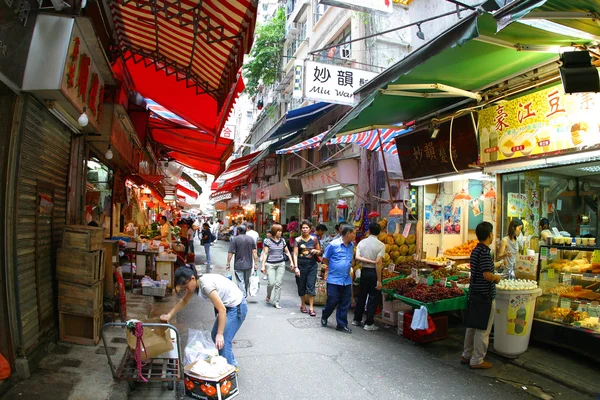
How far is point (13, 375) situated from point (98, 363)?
0.86 m

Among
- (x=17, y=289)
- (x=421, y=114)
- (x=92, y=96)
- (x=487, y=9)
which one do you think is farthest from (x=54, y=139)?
(x=421, y=114)

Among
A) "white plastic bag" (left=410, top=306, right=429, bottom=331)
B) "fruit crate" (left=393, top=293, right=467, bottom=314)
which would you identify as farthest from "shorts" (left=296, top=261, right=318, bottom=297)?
"white plastic bag" (left=410, top=306, right=429, bottom=331)

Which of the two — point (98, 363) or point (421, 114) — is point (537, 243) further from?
point (98, 363)

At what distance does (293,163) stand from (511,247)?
16891 millimetres

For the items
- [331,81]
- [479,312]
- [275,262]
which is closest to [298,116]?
[331,81]

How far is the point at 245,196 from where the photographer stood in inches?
1341

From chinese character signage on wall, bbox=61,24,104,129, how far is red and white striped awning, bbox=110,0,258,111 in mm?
757

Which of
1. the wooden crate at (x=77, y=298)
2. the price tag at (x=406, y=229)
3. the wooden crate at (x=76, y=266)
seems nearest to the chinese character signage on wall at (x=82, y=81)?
the wooden crate at (x=76, y=266)

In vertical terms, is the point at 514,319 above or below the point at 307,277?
below

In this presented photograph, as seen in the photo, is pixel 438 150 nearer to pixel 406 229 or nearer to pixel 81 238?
pixel 406 229

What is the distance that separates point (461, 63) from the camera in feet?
18.7

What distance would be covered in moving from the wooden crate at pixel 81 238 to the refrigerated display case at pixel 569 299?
6952 millimetres

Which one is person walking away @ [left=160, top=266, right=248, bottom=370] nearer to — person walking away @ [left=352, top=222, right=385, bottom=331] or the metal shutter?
the metal shutter

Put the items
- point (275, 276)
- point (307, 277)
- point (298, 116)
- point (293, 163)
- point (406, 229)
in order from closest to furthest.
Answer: point (307, 277), point (275, 276), point (406, 229), point (298, 116), point (293, 163)
